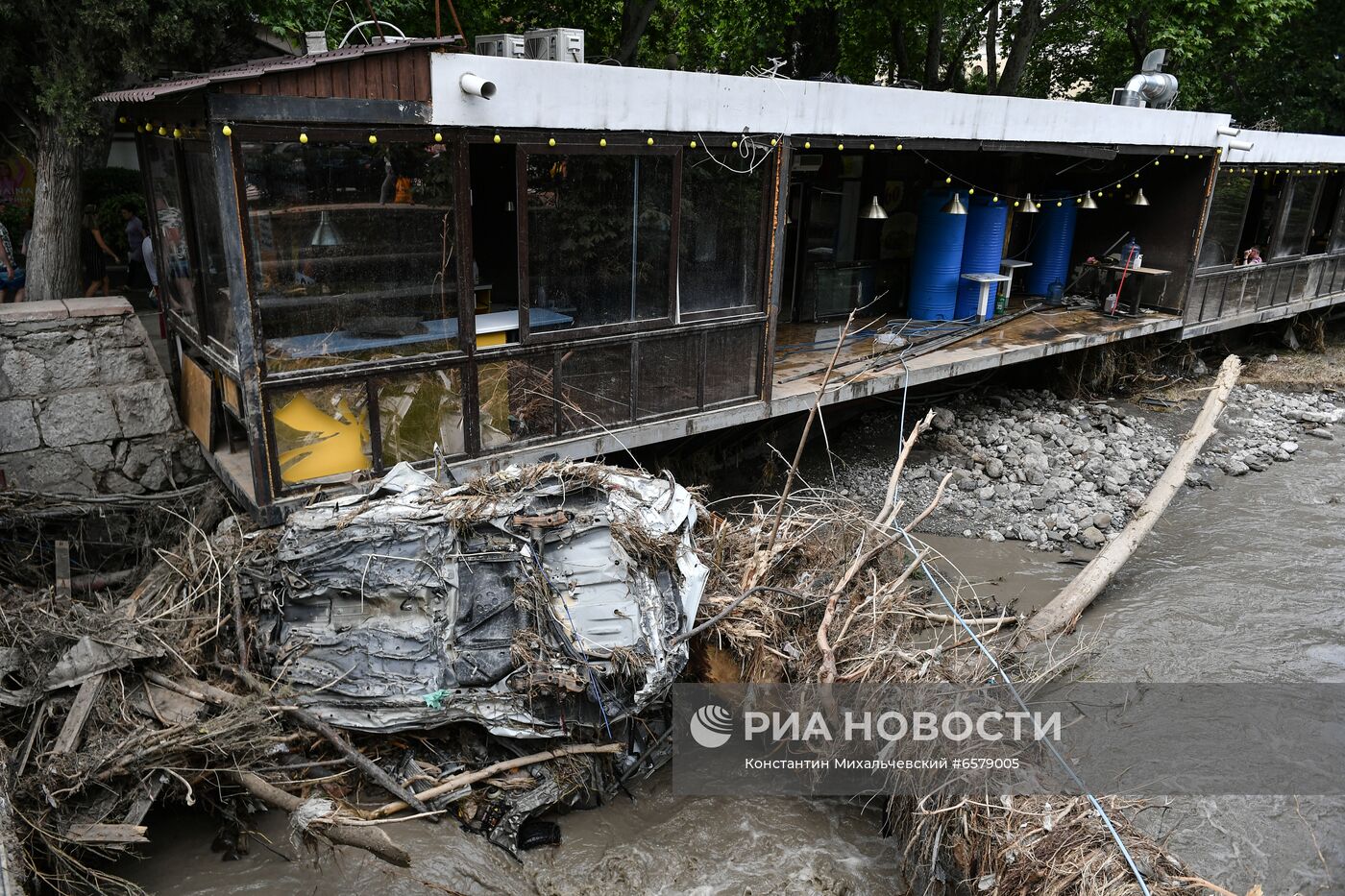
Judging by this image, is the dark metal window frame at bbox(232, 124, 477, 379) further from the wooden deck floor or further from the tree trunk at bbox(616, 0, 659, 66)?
the tree trunk at bbox(616, 0, 659, 66)

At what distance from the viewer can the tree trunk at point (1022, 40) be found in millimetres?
18312

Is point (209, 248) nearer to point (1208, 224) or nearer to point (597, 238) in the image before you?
point (597, 238)

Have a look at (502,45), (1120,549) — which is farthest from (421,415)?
(1120,549)

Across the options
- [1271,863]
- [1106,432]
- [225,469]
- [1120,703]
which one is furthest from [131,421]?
[1106,432]

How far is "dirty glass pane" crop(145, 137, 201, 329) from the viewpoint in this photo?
24.7 feet

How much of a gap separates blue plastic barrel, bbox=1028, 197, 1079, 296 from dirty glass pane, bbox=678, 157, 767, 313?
8601 mm

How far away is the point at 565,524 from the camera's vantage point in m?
6.46

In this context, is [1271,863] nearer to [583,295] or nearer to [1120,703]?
[1120,703]

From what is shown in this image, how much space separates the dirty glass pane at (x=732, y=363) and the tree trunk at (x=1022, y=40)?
12156 millimetres

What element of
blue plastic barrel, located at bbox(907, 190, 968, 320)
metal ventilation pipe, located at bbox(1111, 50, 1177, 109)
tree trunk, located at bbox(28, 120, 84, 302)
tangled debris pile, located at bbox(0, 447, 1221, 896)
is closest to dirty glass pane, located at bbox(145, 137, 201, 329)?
tree trunk, located at bbox(28, 120, 84, 302)

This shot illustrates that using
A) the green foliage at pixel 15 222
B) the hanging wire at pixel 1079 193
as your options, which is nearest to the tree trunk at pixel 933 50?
the hanging wire at pixel 1079 193

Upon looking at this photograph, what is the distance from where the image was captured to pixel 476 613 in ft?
19.9

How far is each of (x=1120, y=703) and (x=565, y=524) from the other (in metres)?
5.10

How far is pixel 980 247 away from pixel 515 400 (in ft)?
29.1
